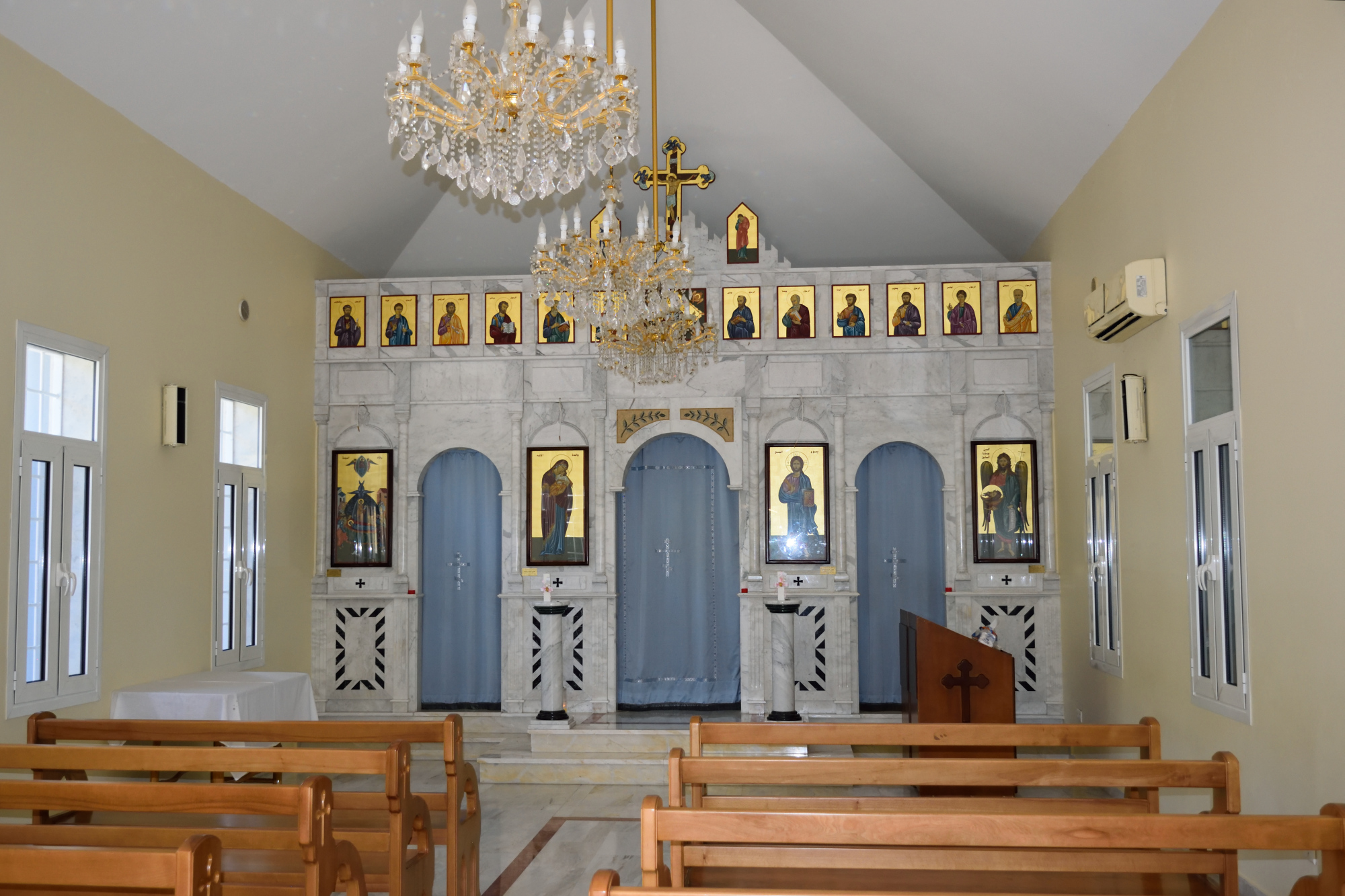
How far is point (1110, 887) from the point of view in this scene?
3391 mm

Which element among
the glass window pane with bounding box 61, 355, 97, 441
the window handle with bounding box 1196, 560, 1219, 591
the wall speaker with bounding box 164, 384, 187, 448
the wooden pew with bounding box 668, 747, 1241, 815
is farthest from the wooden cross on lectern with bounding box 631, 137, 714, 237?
the wooden pew with bounding box 668, 747, 1241, 815

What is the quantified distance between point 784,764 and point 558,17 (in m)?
7.01

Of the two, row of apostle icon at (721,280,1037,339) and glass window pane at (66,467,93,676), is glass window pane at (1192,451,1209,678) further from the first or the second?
glass window pane at (66,467,93,676)

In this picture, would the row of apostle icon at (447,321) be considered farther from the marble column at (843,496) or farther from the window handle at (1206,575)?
the window handle at (1206,575)

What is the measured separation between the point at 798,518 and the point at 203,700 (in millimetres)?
4696

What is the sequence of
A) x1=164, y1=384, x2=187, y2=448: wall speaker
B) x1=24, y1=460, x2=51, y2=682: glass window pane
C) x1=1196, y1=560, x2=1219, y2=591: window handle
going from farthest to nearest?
x1=164, y1=384, x2=187, y2=448: wall speaker < x1=24, y1=460, x2=51, y2=682: glass window pane < x1=1196, y1=560, x2=1219, y2=591: window handle

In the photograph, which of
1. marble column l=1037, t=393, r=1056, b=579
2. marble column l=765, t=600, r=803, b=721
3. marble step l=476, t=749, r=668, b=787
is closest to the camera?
marble step l=476, t=749, r=668, b=787

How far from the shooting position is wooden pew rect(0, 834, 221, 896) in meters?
2.39

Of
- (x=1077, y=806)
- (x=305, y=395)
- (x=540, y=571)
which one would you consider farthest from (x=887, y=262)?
(x=1077, y=806)

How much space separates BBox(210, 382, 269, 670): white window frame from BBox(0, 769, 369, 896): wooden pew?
415 centimetres

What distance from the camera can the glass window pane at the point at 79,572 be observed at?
20.1 ft

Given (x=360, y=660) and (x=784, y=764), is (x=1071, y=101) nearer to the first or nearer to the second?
(x=784, y=764)

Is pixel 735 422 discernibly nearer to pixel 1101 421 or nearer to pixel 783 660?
pixel 783 660

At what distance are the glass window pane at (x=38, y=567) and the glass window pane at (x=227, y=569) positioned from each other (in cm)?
184
